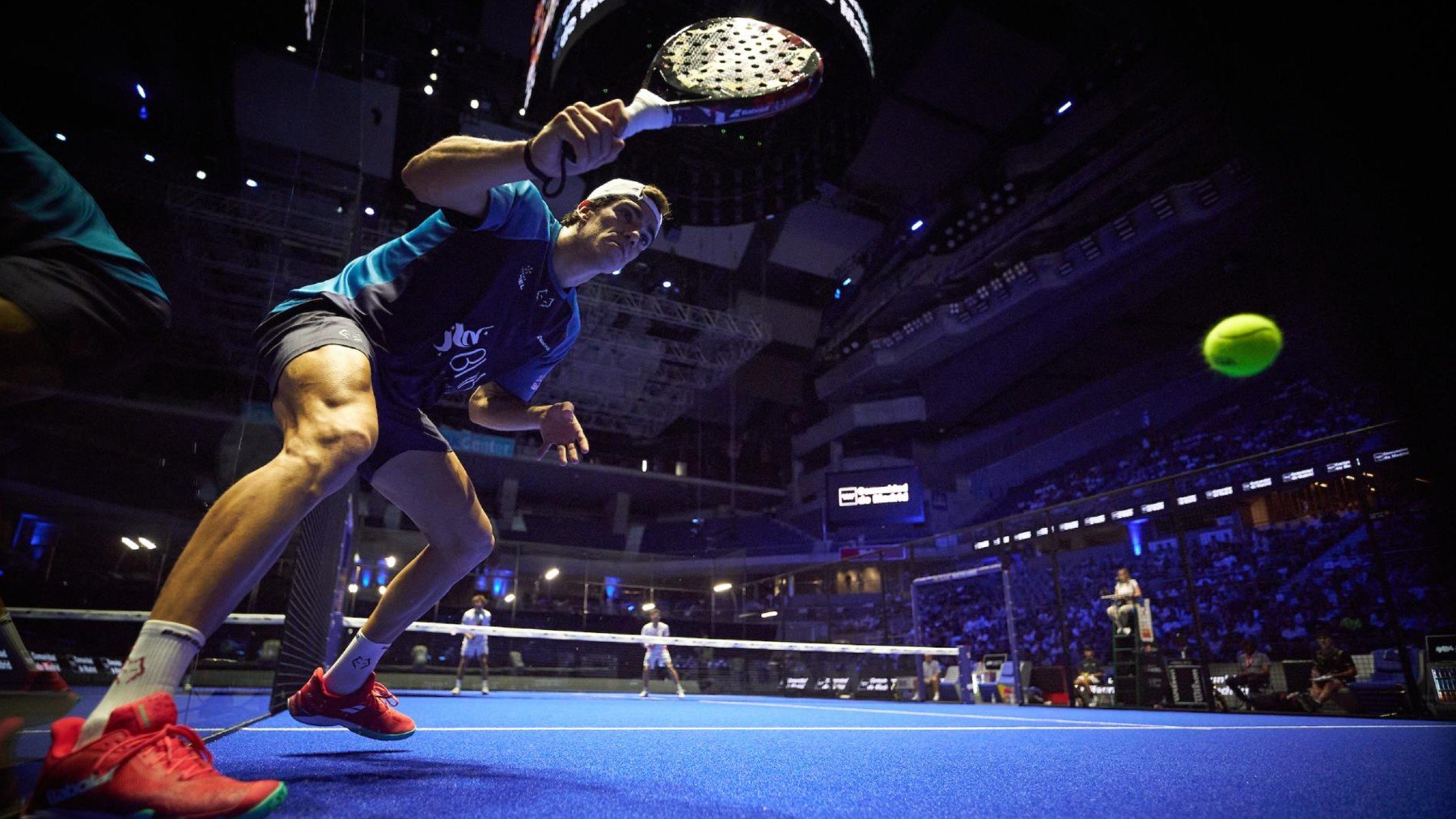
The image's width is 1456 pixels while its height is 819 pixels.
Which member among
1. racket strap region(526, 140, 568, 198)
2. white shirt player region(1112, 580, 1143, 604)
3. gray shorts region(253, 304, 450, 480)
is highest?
racket strap region(526, 140, 568, 198)

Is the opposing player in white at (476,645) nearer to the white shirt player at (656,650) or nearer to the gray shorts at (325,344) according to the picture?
the white shirt player at (656,650)

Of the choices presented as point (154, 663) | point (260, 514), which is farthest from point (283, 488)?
point (154, 663)

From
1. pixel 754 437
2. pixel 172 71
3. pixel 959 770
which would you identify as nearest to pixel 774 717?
pixel 959 770

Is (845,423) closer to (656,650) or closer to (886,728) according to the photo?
(656,650)

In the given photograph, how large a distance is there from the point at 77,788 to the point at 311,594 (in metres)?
3.33

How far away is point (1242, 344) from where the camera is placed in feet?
50.2

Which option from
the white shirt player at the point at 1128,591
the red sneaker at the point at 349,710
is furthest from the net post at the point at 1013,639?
the red sneaker at the point at 349,710

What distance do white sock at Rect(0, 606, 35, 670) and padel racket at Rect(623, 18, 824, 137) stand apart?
1656mm

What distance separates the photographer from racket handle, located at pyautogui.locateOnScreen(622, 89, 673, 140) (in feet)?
5.40

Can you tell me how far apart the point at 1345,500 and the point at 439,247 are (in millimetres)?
9841

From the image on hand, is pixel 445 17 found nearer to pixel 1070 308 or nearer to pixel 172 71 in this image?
pixel 172 71

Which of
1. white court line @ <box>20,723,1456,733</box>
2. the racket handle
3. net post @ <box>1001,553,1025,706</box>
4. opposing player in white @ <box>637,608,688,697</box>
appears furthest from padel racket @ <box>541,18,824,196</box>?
opposing player in white @ <box>637,608,688,697</box>

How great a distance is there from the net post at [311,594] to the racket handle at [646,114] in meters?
2.48

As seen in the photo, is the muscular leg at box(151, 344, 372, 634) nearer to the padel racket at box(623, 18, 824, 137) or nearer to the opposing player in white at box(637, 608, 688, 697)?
the padel racket at box(623, 18, 824, 137)
